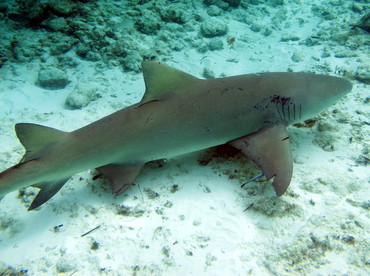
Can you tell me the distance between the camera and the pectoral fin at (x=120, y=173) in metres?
2.89

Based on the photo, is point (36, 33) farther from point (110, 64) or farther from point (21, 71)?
point (110, 64)

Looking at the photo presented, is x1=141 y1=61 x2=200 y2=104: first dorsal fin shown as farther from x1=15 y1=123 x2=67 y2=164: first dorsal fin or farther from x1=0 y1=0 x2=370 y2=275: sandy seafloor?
x1=15 y1=123 x2=67 y2=164: first dorsal fin

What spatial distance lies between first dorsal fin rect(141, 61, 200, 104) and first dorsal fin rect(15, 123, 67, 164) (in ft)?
3.73

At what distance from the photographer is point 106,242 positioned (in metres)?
2.56

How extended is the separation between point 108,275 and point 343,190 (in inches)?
106

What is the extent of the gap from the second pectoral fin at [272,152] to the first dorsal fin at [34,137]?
2154mm

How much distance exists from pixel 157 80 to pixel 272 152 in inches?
62.4

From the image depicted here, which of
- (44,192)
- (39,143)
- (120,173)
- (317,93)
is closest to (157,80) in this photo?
(120,173)

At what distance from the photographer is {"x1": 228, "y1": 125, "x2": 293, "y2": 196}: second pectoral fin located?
2566 millimetres

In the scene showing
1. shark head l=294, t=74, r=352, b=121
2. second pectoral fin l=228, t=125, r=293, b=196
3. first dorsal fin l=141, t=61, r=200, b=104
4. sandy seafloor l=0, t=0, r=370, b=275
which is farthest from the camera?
shark head l=294, t=74, r=352, b=121

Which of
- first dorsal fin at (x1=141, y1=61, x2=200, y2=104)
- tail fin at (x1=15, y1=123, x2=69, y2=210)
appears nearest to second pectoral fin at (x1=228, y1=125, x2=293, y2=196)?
first dorsal fin at (x1=141, y1=61, x2=200, y2=104)

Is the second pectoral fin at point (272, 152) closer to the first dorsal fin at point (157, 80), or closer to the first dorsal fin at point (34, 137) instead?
the first dorsal fin at point (157, 80)

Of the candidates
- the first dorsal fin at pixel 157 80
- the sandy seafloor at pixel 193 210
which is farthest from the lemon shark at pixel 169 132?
the sandy seafloor at pixel 193 210

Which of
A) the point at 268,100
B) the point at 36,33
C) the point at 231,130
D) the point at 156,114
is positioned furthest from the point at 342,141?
the point at 36,33
